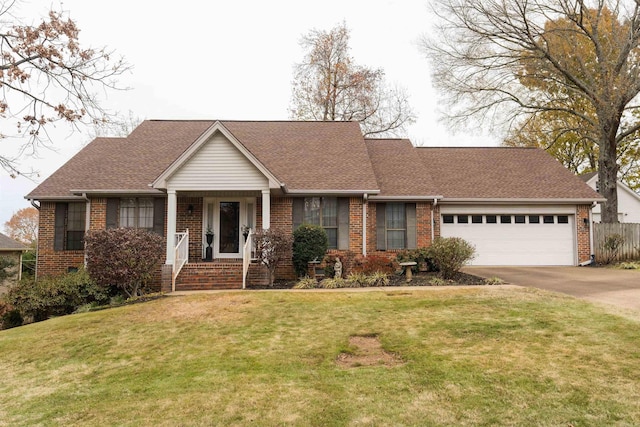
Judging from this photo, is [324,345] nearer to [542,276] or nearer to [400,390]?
[400,390]

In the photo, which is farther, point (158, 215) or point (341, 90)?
point (341, 90)

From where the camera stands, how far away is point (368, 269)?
13.1 meters

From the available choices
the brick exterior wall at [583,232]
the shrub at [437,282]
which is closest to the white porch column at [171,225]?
the shrub at [437,282]

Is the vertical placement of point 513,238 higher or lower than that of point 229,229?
lower

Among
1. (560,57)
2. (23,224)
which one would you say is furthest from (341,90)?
(23,224)

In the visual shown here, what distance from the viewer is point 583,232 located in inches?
663

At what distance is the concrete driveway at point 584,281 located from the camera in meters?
9.39

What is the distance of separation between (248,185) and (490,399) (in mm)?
9777

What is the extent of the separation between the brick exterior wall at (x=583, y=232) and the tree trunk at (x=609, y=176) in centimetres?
474

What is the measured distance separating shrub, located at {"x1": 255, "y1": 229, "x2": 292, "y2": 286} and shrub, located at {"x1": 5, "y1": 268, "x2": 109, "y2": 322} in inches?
176

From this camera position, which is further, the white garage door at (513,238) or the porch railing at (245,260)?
the white garage door at (513,238)

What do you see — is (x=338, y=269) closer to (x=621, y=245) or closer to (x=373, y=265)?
(x=373, y=265)

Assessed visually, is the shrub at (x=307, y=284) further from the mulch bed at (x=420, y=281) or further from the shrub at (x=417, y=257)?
the shrub at (x=417, y=257)

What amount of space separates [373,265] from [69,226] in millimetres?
10633
